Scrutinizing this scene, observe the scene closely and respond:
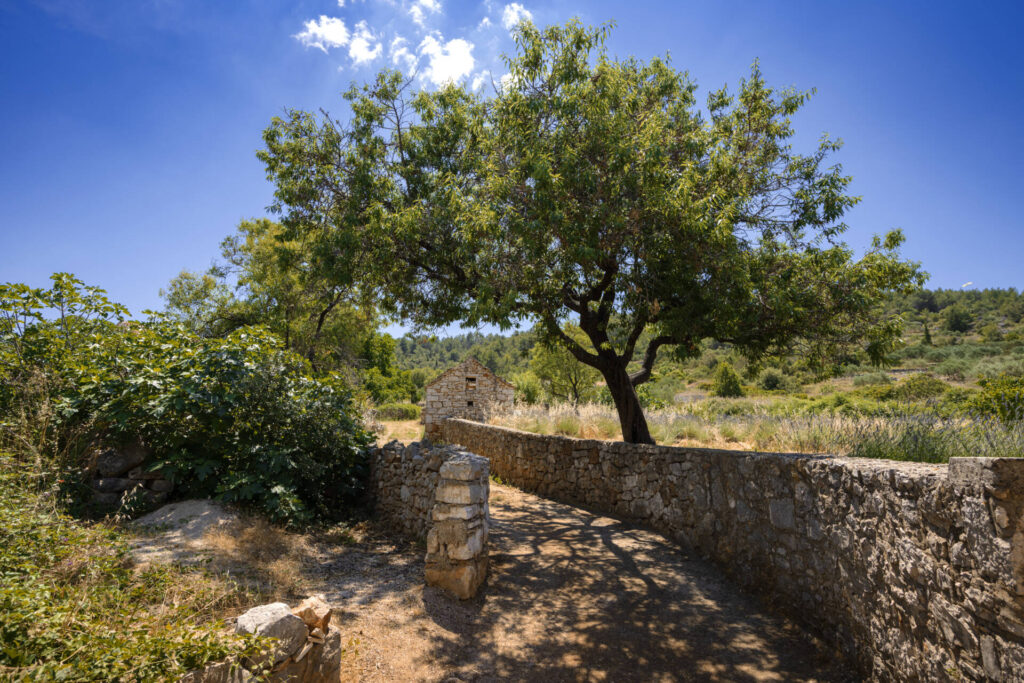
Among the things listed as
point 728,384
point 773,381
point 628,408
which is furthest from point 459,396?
point 773,381

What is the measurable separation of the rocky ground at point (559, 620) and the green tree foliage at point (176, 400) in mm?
1105

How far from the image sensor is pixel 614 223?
629 centimetres

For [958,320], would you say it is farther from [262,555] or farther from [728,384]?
[262,555]

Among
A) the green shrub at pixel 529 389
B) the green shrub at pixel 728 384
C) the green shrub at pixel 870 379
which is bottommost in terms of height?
the green shrub at pixel 529 389

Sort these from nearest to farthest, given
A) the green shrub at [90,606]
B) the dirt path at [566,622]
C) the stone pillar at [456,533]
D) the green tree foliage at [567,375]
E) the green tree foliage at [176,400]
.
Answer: the green shrub at [90,606] → the dirt path at [566,622] → the stone pillar at [456,533] → the green tree foliage at [176,400] → the green tree foliage at [567,375]

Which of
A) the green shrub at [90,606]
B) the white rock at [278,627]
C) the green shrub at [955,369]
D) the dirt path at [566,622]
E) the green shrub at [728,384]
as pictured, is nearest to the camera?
the green shrub at [90,606]

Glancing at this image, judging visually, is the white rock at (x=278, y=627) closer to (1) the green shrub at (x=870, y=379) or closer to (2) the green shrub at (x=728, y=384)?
(2) the green shrub at (x=728, y=384)

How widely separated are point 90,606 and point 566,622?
3518 millimetres

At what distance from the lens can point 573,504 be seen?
8.16m

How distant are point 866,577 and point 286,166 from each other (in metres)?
10.9

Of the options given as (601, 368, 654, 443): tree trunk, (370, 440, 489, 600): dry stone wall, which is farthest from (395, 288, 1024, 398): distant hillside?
(370, 440, 489, 600): dry stone wall

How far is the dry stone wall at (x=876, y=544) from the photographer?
2.46m

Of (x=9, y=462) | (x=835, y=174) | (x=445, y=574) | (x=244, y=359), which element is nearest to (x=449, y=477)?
(x=445, y=574)

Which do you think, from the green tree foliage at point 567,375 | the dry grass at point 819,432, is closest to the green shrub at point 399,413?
the green tree foliage at point 567,375
